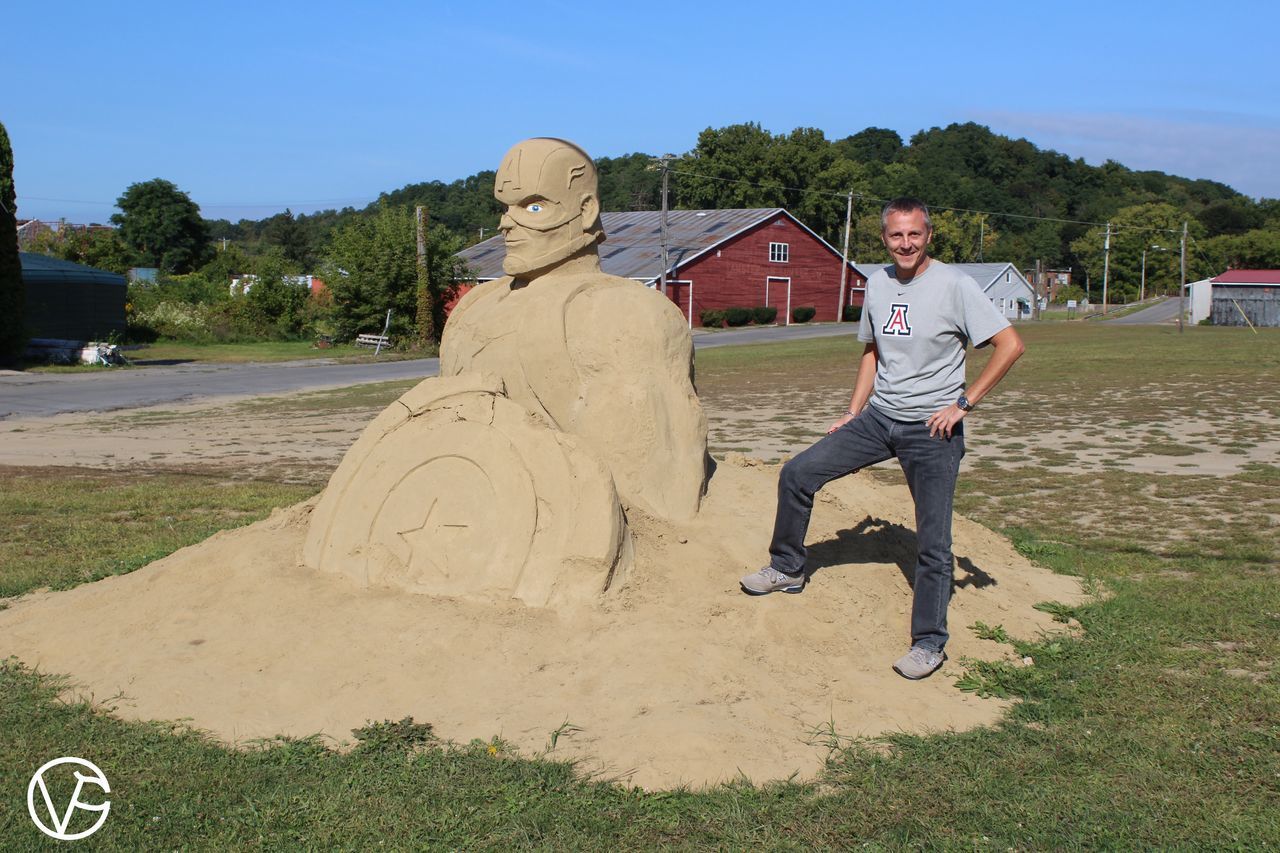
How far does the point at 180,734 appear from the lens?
14.6ft

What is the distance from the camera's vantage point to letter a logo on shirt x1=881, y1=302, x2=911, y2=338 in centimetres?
491

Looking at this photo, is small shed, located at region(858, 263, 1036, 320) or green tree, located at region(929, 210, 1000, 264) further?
green tree, located at region(929, 210, 1000, 264)

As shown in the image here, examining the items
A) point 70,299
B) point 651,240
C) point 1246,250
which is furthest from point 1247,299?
point 70,299

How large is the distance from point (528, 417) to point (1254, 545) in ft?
17.3

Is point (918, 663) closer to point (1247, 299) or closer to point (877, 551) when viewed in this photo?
point (877, 551)

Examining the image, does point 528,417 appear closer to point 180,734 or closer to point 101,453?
point 180,734

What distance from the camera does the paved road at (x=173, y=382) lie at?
65.7ft

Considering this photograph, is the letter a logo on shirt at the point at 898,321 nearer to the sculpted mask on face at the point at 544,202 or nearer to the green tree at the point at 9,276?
the sculpted mask on face at the point at 544,202

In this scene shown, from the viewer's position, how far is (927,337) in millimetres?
4867

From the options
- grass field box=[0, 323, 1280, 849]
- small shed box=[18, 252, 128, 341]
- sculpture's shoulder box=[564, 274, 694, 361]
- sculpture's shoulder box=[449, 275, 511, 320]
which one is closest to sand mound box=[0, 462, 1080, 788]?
grass field box=[0, 323, 1280, 849]

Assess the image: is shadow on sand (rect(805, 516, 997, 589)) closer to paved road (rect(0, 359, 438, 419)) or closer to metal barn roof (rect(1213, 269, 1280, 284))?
paved road (rect(0, 359, 438, 419))

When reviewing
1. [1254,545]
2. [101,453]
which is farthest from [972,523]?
[101,453]

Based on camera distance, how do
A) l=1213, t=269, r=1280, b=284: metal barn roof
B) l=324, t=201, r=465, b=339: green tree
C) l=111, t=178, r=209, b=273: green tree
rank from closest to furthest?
l=324, t=201, r=465, b=339: green tree < l=1213, t=269, r=1280, b=284: metal barn roof < l=111, t=178, r=209, b=273: green tree

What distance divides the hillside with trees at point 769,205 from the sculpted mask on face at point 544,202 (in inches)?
1107
